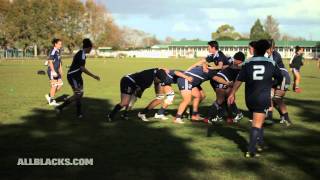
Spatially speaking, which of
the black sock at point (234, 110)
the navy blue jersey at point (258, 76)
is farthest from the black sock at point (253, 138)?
the black sock at point (234, 110)

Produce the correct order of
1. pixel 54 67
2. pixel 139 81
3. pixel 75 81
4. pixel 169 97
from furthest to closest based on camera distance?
pixel 54 67 → pixel 75 81 → pixel 169 97 → pixel 139 81

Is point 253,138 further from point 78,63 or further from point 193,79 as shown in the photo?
point 78,63

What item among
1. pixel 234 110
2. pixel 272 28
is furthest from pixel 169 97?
pixel 272 28

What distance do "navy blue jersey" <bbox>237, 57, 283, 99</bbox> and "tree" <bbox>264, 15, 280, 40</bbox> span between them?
462ft

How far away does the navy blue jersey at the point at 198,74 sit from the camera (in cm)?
1062

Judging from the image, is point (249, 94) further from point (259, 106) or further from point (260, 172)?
point (260, 172)

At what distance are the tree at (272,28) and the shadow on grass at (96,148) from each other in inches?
5438

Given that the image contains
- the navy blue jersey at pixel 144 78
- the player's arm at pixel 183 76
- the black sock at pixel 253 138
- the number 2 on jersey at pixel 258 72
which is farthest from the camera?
the navy blue jersey at pixel 144 78

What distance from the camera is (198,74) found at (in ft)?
35.0

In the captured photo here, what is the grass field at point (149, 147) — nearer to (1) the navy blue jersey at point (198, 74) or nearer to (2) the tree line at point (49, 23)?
(1) the navy blue jersey at point (198, 74)

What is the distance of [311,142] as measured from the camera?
8641 mm

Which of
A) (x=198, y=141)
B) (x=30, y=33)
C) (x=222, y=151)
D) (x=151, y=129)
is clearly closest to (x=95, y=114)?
(x=151, y=129)
